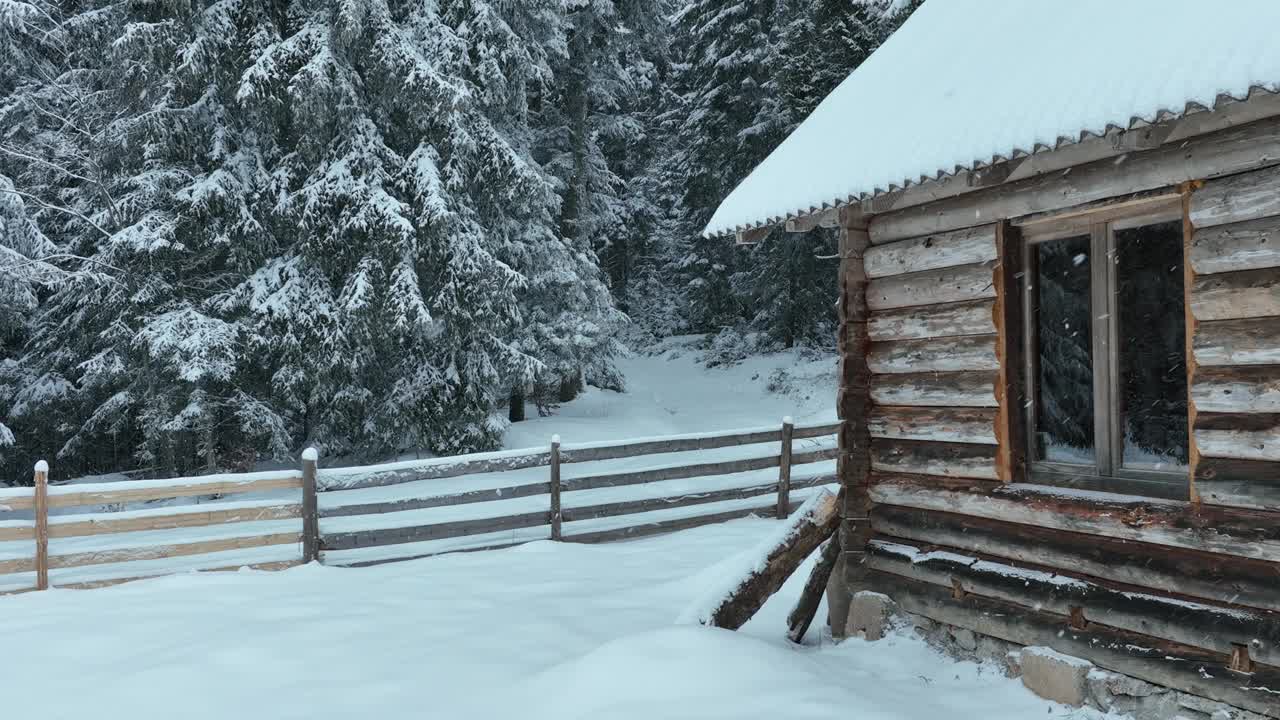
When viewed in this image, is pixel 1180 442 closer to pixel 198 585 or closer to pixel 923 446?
pixel 923 446

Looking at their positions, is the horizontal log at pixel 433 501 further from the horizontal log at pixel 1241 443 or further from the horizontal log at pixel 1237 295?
the horizontal log at pixel 1237 295

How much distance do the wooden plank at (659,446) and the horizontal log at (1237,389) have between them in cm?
Answer: 658

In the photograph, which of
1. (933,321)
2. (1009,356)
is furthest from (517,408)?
(1009,356)

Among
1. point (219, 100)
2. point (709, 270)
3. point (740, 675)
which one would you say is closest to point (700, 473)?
point (740, 675)

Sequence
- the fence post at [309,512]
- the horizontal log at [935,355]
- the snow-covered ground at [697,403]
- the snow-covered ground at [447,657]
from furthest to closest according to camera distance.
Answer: the snow-covered ground at [697,403] < the fence post at [309,512] < the horizontal log at [935,355] < the snow-covered ground at [447,657]

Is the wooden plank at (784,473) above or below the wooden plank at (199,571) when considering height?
above

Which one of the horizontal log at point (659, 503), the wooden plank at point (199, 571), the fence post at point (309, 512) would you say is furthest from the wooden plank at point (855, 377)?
the wooden plank at point (199, 571)

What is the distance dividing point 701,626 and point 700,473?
17.2ft

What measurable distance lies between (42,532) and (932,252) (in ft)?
26.7

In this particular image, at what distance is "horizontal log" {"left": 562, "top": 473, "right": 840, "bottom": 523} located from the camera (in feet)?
34.8

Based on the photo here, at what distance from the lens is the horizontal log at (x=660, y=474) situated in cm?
1048

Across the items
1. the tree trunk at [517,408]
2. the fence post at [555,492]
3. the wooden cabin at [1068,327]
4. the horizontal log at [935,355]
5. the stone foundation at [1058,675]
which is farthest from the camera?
the tree trunk at [517,408]

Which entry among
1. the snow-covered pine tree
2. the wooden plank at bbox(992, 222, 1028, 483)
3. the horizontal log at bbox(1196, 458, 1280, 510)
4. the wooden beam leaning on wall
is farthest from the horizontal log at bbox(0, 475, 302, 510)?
the horizontal log at bbox(1196, 458, 1280, 510)

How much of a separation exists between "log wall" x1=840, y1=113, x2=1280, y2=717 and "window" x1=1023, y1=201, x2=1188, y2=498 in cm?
15
